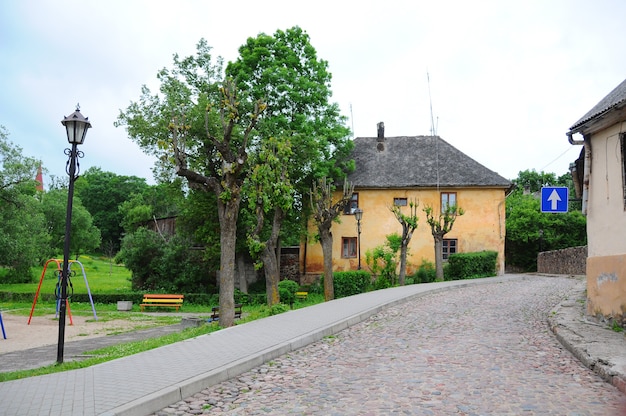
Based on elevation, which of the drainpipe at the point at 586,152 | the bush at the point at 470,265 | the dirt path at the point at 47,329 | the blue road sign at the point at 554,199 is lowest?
the dirt path at the point at 47,329

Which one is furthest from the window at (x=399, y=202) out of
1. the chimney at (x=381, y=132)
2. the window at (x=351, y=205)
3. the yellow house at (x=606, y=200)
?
the yellow house at (x=606, y=200)

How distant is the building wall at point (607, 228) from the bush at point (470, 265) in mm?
19422

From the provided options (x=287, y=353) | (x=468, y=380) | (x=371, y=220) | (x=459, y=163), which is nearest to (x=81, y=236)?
(x=371, y=220)

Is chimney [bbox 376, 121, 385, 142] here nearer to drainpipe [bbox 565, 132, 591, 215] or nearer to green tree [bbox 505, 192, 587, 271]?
green tree [bbox 505, 192, 587, 271]

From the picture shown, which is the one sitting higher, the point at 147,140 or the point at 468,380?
the point at 147,140

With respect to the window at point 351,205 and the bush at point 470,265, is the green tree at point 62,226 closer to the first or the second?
the window at point 351,205

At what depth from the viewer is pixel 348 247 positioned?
35.8 metres

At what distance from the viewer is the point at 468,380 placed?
23.7 ft

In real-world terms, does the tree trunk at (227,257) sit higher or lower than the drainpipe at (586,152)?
lower

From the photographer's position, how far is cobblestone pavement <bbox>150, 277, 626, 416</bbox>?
237 inches

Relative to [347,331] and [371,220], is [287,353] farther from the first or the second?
[371,220]

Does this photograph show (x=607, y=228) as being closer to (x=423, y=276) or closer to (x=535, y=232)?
(x=423, y=276)

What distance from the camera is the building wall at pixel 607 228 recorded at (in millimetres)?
10859

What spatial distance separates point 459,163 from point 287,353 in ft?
96.5
